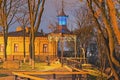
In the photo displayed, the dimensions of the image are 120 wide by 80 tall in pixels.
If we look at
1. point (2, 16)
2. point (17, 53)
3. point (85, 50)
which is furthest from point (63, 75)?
point (17, 53)

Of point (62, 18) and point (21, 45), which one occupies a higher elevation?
point (62, 18)

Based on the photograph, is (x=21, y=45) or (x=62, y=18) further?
(x=21, y=45)

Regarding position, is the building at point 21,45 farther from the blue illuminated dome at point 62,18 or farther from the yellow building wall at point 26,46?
the blue illuminated dome at point 62,18

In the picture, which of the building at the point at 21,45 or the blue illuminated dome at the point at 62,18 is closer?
the blue illuminated dome at the point at 62,18

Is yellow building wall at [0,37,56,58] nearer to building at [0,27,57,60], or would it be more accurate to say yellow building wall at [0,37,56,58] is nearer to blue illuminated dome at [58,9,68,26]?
building at [0,27,57,60]

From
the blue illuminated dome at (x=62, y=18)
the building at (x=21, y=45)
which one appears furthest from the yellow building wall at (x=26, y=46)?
the blue illuminated dome at (x=62, y=18)

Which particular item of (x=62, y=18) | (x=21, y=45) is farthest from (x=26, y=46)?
(x=62, y=18)

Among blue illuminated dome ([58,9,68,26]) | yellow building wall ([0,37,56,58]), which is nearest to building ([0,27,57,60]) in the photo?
yellow building wall ([0,37,56,58])

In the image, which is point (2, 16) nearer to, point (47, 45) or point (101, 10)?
point (101, 10)

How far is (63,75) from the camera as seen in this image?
20.4 m

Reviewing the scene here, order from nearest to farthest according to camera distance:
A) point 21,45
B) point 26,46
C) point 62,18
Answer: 1. point 62,18
2. point 21,45
3. point 26,46

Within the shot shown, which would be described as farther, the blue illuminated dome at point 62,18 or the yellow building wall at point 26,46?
the yellow building wall at point 26,46

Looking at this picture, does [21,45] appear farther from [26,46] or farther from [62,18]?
[62,18]

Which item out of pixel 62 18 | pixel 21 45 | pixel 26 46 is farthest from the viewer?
pixel 26 46
